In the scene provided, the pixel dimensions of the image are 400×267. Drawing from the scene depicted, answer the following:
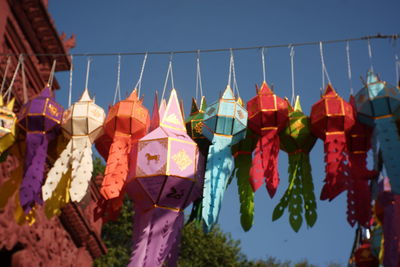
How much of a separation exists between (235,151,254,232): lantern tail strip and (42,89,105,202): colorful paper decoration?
1355 millimetres

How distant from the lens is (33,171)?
4.88 m

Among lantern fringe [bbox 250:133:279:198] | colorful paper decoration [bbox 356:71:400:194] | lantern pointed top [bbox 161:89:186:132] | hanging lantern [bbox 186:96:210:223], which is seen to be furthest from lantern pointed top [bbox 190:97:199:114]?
colorful paper decoration [bbox 356:71:400:194]

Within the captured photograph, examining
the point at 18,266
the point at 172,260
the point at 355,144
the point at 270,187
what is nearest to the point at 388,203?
the point at 355,144

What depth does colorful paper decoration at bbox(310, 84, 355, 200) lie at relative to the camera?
4.42 m

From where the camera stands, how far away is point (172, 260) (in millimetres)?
4465

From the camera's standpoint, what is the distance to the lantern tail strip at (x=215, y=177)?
171 inches

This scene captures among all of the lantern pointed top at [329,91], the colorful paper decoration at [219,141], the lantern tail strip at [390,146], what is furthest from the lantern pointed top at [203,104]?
the lantern tail strip at [390,146]

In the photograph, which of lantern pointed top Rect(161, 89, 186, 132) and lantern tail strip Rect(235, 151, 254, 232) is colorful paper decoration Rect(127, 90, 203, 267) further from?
lantern tail strip Rect(235, 151, 254, 232)

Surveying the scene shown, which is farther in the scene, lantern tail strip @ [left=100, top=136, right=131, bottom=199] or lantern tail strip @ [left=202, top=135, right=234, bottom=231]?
lantern tail strip @ [left=100, top=136, right=131, bottom=199]

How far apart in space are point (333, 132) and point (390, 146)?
0.57m

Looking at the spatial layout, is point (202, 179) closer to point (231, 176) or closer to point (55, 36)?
point (231, 176)

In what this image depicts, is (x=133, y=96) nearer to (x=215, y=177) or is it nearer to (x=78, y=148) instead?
(x=78, y=148)

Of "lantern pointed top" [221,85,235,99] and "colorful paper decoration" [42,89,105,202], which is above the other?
"lantern pointed top" [221,85,235,99]

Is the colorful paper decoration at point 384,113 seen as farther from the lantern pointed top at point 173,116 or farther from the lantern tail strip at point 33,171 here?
the lantern tail strip at point 33,171
